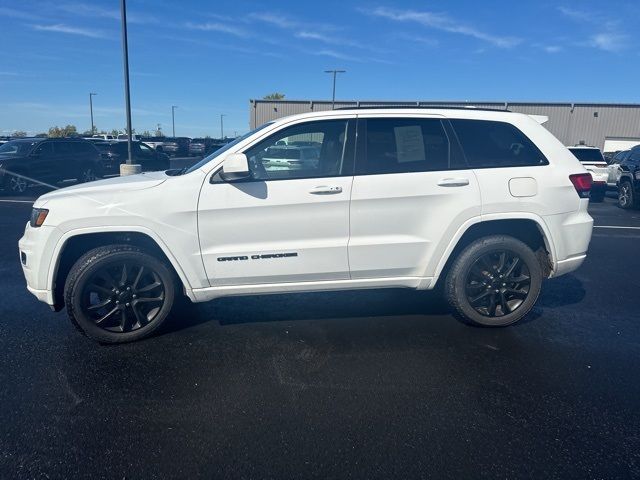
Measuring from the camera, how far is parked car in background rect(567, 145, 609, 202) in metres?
14.4

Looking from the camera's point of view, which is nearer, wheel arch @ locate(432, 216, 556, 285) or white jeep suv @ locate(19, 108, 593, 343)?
white jeep suv @ locate(19, 108, 593, 343)

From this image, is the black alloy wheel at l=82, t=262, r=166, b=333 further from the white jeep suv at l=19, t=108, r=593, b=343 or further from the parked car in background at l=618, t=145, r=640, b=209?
the parked car in background at l=618, t=145, r=640, b=209

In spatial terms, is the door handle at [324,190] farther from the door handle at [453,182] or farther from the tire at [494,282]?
the tire at [494,282]

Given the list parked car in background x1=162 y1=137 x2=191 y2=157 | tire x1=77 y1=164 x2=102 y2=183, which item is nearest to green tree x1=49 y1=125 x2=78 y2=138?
parked car in background x1=162 y1=137 x2=191 y2=157

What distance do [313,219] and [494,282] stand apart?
5.67ft

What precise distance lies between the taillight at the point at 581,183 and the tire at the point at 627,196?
413 inches

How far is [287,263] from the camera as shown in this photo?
3.77m

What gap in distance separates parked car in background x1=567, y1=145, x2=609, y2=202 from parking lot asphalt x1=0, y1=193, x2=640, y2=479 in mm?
11414

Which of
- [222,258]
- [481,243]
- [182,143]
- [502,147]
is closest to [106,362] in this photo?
[222,258]

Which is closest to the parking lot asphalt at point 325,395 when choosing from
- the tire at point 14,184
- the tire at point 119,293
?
the tire at point 119,293

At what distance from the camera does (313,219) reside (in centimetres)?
372

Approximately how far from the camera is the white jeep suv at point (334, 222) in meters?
3.62

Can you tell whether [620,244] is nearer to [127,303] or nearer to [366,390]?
[366,390]

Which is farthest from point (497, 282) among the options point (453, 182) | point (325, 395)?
point (325, 395)
